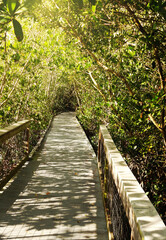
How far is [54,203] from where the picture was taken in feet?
13.8

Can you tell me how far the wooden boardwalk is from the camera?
3.33m

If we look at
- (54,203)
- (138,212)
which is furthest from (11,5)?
(54,203)

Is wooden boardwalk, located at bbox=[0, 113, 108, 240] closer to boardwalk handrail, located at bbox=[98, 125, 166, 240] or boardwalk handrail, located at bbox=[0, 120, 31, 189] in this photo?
boardwalk handrail, located at bbox=[0, 120, 31, 189]

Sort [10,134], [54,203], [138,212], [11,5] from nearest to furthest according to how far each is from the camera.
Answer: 1. [138,212]
2. [11,5]
3. [54,203]
4. [10,134]

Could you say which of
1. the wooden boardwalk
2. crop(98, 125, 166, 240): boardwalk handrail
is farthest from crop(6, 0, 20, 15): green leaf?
the wooden boardwalk

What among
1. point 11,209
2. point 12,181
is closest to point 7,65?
point 12,181

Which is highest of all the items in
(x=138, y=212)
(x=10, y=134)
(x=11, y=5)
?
(x=11, y=5)

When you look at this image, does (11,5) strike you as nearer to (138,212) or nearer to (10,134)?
(138,212)

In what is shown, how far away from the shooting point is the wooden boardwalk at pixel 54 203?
3.33 metres

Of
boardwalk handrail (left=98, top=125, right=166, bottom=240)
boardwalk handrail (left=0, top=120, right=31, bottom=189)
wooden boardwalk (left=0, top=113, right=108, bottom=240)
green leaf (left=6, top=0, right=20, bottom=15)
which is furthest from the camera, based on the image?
boardwalk handrail (left=0, top=120, right=31, bottom=189)

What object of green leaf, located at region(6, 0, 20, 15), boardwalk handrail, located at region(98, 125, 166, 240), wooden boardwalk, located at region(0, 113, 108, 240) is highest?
green leaf, located at region(6, 0, 20, 15)

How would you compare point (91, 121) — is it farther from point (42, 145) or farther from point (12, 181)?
point (12, 181)

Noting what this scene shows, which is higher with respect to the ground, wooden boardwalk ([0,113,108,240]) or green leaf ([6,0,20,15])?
green leaf ([6,0,20,15])

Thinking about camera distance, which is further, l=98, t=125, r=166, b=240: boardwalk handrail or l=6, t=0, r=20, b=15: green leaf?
l=6, t=0, r=20, b=15: green leaf
